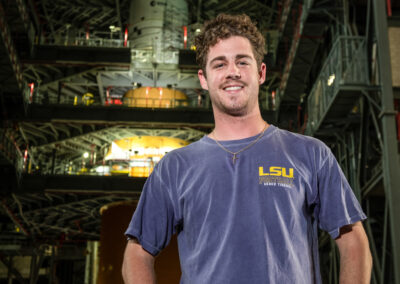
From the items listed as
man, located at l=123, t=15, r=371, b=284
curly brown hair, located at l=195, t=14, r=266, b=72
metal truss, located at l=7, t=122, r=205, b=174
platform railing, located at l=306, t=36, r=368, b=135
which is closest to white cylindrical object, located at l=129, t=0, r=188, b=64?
metal truss, located at l=7, t=122, r=205, b=174

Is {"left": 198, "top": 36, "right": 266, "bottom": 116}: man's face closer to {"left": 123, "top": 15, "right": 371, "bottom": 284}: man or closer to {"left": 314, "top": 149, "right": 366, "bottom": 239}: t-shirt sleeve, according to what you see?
{"left": 123, "top": 15, "right": 371, "bottom": 284}: man

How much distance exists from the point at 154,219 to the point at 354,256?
1157 mm

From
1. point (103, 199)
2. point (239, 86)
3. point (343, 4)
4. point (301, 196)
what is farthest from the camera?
point (103, 199)

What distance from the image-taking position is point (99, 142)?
129 ft

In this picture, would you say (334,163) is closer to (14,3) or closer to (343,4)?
(343,4)

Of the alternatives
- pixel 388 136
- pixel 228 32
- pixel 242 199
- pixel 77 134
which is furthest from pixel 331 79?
pixel 77 134

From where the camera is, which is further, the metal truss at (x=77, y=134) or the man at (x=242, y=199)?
the metal truss at (x=77, y=134)

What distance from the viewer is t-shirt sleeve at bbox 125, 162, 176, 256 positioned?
2996 mm

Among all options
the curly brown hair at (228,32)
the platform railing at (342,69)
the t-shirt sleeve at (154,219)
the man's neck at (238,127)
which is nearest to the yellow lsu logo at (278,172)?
the man's neck at (238,127)

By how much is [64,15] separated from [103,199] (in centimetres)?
1916

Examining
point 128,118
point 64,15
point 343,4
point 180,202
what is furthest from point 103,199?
point 180,202

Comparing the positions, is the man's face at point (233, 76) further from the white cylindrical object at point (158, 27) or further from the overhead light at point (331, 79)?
the white cylindrical object at point (158, 27)

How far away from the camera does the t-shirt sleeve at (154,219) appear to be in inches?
118

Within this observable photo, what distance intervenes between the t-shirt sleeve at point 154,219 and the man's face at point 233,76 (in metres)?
0.62
